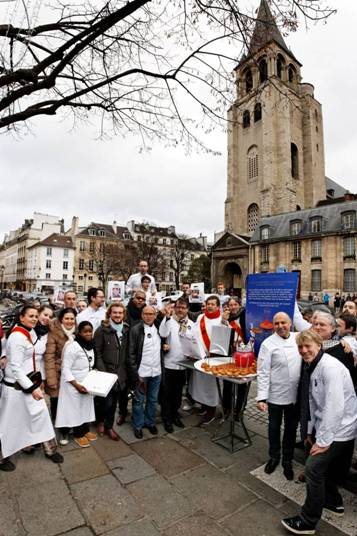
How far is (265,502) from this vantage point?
3.03 metres

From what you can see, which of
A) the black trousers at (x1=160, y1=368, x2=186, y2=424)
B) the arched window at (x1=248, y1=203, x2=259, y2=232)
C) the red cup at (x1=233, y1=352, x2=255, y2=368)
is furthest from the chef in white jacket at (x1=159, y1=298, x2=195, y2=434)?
the arched window at (x1=248, y1=203, x2=259, y2=232)

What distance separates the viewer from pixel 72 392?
4230 mm

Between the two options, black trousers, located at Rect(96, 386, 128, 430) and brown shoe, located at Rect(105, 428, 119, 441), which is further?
black trousers, located at Rect(96, 386, 128, 430)

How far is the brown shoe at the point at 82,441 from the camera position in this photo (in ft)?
13.6

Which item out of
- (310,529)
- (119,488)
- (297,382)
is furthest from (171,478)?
(297,382)

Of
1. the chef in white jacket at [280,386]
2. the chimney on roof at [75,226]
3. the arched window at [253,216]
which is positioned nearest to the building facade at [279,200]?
the arched window at [253,216]

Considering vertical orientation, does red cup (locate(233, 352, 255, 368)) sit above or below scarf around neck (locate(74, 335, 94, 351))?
below

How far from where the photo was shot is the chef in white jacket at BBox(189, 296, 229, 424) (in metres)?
5.14

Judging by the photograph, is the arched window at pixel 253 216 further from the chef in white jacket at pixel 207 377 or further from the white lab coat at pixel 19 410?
the white lab coat at pixel 19 410

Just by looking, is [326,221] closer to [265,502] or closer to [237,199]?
[237,199]

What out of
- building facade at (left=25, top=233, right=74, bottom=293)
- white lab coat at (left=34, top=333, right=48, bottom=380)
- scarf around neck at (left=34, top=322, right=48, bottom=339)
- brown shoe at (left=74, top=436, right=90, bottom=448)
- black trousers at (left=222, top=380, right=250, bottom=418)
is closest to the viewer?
brown shoe at (left=74, top=436, right=90, bottom=448)

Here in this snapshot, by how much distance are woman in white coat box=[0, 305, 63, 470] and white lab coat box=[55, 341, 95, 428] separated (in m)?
0.43

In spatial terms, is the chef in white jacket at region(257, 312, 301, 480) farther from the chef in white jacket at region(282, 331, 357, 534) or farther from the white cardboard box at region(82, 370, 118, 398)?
the white cardboard box at region(82, 370, 118, 398)

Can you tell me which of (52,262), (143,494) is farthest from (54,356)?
(52,262)
